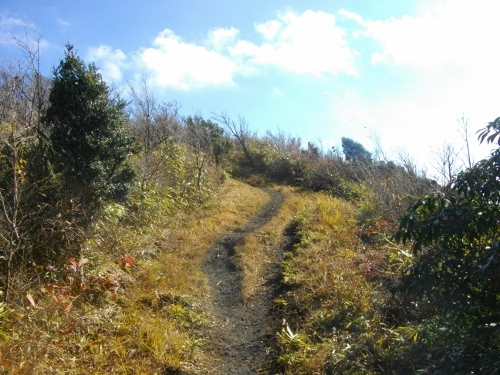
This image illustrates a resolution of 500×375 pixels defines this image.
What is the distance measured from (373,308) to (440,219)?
3.51m

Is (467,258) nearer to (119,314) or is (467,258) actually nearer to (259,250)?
(119,314)

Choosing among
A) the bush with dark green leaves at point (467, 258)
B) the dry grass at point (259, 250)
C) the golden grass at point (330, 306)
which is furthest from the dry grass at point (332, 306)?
the bush with dark green leaves at point (467, 258)

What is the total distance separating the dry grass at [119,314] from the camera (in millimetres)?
4594

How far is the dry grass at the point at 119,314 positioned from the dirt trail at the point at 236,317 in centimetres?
24

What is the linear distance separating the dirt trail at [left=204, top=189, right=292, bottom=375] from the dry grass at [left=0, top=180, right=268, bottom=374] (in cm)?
24

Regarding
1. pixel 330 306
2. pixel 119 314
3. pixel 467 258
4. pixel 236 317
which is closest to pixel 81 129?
pixel 119 314

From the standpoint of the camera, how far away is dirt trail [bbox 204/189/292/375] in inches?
222

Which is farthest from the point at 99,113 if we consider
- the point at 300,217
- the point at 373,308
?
the point at 300,217

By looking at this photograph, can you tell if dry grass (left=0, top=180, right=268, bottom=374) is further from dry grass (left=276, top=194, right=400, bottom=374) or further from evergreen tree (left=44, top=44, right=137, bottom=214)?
dry grass (left=276, top=194, right=400, bottom=374)

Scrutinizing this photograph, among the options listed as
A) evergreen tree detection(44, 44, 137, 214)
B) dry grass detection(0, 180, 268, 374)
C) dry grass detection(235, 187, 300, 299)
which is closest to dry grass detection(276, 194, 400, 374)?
dry grass detection(235, 187, 300, 299)

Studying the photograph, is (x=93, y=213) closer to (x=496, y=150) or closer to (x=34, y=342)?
(x=34, y=342)

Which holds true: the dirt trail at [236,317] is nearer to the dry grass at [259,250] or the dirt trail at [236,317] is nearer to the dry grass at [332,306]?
the dry grass at [259,250]

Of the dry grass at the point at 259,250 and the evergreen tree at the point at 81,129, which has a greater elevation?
the evergreen tree at the point at 81,129

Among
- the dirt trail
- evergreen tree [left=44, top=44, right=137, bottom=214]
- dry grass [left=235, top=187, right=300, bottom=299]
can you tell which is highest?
evergreen tree [left=44, top=44, right=137, bottom=214]
